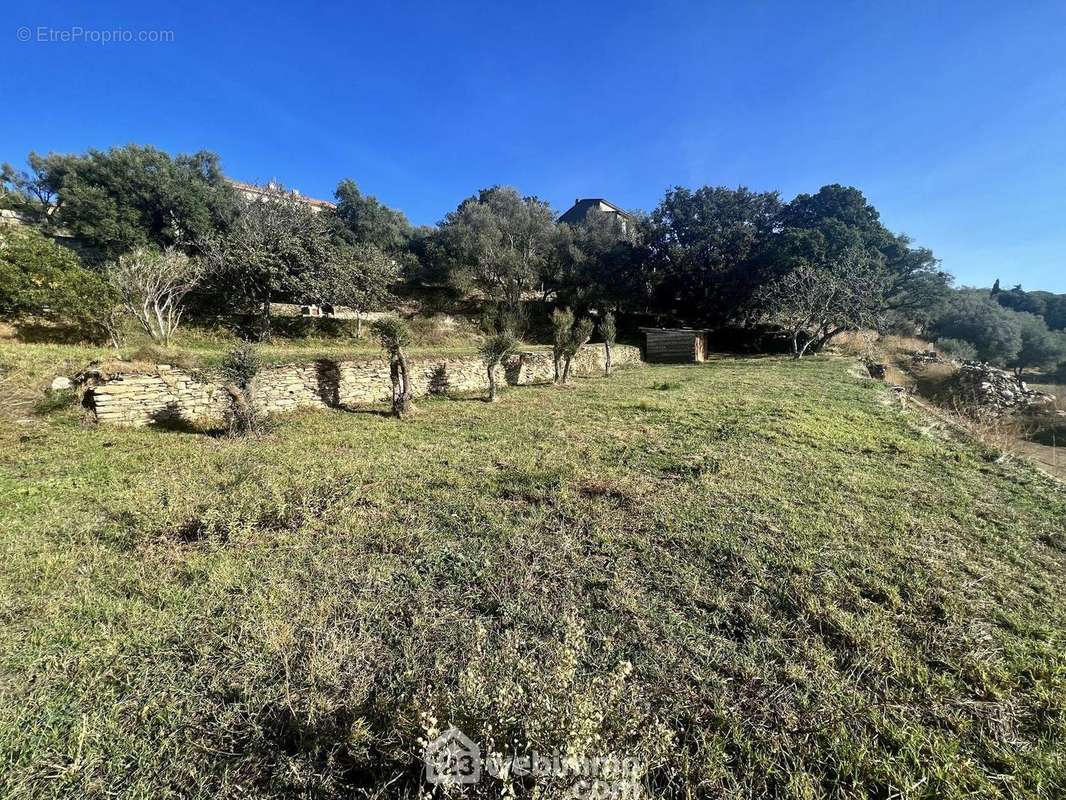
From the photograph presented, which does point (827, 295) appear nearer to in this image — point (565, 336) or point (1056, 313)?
point (565, 336)

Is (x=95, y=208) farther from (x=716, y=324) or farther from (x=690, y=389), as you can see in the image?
(x=716, y=324)

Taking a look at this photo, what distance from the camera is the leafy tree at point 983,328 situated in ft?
95.9

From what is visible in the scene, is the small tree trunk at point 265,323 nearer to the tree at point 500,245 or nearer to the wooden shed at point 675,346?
the tree at point 500,245

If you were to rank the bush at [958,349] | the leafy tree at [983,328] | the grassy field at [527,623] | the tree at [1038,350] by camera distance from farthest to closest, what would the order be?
1. the tree at [1038,350]
2. the leafy tree at [983,328]
3. the bush at [958,349]
4. the grassy field at [527,623]

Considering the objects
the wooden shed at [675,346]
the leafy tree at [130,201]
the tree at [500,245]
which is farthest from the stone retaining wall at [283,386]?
the leafy tree at [130,201]

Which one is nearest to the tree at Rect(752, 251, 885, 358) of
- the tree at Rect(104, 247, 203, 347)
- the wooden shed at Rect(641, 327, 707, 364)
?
the wooden shed at Rect(641, 327, 707, 364)

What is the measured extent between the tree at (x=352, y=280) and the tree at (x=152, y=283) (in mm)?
4596

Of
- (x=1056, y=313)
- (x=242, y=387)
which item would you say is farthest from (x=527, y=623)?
(x=1056, y=313)

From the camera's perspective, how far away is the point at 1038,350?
30.5 metres

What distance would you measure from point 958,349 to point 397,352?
40359mm

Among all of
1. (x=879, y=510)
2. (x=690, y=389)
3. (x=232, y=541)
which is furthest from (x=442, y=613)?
(x=690, y=389)

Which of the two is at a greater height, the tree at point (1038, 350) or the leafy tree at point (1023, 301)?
the leafy tree at point (1023, 301)

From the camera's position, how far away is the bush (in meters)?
28.1

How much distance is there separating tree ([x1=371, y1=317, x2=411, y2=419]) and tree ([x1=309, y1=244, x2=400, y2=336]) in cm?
956
